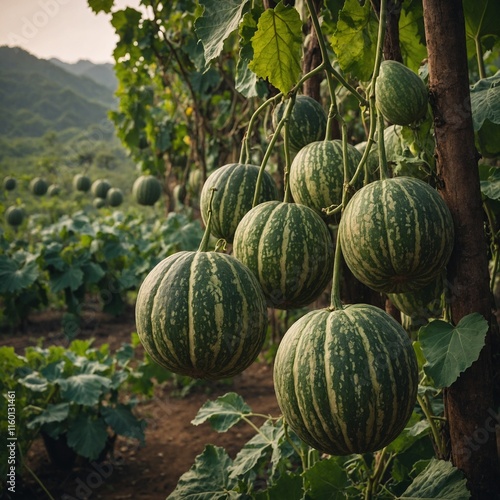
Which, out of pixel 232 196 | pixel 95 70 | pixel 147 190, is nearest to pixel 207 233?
pixel 232 196

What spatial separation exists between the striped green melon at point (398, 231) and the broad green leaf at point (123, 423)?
8.99 ft

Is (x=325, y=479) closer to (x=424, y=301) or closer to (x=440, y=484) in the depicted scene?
(x=440, y=484)

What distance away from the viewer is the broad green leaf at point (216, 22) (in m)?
1.53

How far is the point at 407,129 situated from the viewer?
1.59 m

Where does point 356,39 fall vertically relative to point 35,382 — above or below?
above

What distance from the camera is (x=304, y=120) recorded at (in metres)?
1.82

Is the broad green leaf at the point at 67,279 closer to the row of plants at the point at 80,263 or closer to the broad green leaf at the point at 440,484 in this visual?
the row of plants at the point at 80,263

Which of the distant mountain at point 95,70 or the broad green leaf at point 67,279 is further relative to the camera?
the distant mountain at point 95,70

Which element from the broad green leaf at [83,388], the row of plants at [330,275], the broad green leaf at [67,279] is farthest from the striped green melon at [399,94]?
the broad green leaf at [67,279]

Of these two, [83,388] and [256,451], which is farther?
[83,388]

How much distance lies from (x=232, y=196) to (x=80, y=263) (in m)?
5.26

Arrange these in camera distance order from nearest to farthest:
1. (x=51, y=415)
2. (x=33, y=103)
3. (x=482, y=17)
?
(x=482, y=17) → (x=51, y=415) → (x=33, y=103)

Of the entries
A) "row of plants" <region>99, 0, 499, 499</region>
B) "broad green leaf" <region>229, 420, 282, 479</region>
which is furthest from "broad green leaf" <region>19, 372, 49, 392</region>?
"row of plants" <region>99, 0, 499, 499</region>

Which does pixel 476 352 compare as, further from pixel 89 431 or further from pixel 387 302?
pixel 89 431
